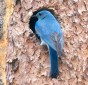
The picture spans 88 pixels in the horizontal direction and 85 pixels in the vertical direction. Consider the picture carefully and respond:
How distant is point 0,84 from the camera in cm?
530

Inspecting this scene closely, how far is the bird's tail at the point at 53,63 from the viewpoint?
16.8 ft

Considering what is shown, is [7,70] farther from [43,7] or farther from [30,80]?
[43,7]

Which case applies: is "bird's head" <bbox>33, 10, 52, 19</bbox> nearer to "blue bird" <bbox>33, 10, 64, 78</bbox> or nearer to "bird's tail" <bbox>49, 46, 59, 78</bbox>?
"blue bird" <bbox>33, 10, 64, 78</bbox>

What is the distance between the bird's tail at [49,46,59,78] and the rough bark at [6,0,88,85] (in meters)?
0.05

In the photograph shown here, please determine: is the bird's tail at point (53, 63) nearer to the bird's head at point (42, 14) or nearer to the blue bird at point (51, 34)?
the blue bird at point (51, 34)

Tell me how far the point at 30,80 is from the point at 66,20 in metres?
0.50

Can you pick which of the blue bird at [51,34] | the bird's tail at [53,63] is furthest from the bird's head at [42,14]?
the bird's tail at [53,63]

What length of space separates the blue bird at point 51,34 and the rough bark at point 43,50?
2.5 inches

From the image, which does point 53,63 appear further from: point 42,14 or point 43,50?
point 42,14

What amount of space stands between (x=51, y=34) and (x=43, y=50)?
0.12 meters

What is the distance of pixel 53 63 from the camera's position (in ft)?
16.8

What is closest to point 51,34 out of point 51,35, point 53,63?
point 51,35

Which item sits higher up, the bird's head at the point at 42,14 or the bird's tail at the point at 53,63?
the bird's head at the point at 42,14

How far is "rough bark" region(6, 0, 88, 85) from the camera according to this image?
5.21 meters
